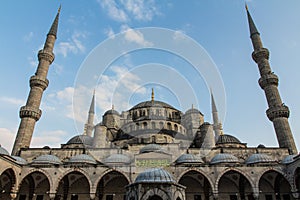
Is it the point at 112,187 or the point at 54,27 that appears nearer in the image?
the point at 112,187

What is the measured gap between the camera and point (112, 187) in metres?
20.1

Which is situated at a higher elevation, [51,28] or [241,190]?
Answer: [51,28]

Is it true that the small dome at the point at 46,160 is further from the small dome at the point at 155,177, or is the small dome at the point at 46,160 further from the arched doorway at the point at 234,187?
the arched doorway at the point at 234,187

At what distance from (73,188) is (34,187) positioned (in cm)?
321

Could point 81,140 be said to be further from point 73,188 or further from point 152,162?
point 152,162

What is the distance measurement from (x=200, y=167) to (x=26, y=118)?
17.7 metres

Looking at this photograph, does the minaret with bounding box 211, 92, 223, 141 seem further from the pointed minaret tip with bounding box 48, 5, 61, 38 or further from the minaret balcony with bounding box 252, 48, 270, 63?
the pointed minaret tip with bounding box 48, 5, 61, 38

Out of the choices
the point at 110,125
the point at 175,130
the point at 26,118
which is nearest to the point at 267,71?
the point at 175,130

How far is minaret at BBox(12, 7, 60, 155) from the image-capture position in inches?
904

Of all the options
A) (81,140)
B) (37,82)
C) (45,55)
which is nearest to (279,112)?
(81,140)

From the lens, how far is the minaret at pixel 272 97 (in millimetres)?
23013

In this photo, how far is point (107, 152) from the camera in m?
22.0

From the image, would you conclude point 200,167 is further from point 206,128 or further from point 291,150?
point 291,150

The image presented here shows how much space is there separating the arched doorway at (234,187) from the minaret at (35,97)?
18715 mm
